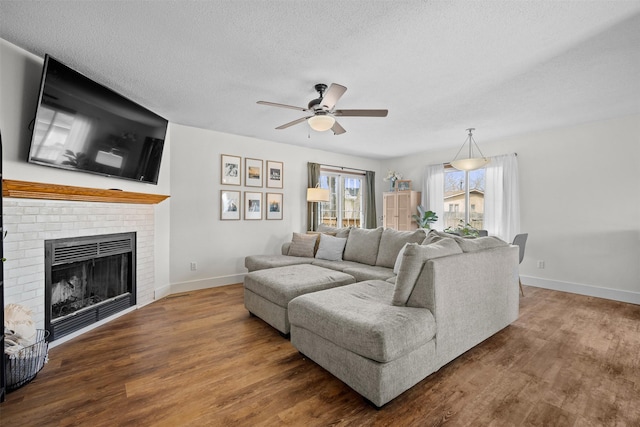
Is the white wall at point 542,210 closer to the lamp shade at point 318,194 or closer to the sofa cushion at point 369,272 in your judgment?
the lamp shade at point 318,194

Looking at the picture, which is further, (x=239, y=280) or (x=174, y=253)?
(x=239, y=280)

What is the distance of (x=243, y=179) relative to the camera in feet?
15.2

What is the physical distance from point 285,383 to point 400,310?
92cm

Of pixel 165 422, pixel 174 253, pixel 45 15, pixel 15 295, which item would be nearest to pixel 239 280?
pixel 174 253

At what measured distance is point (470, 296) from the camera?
2229 millimetres

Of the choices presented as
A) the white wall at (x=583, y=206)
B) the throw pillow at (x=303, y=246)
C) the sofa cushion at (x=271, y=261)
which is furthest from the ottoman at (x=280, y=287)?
the white wall at (x=583, y=206)

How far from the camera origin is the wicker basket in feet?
5.78

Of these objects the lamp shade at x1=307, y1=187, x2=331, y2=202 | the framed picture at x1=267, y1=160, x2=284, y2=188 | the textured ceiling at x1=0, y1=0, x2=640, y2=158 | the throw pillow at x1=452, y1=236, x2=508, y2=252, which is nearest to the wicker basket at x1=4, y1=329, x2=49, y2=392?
the textured ceiling at x1=0, y1=0, x2=640, y2=158

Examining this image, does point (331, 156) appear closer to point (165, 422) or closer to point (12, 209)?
point (12, 209)

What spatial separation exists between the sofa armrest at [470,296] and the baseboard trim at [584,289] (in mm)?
2059

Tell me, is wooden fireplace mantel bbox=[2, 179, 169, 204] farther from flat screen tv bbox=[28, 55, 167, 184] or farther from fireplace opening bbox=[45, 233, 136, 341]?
fireplace opening bbox=[45, 233, 136, 341]

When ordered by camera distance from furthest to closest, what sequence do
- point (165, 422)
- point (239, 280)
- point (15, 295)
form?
point (239, 280), point (15, 295), point (165, 422)

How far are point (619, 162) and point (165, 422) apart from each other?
5.59 meters

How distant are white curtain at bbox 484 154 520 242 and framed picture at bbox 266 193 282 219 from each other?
3.72 meters
